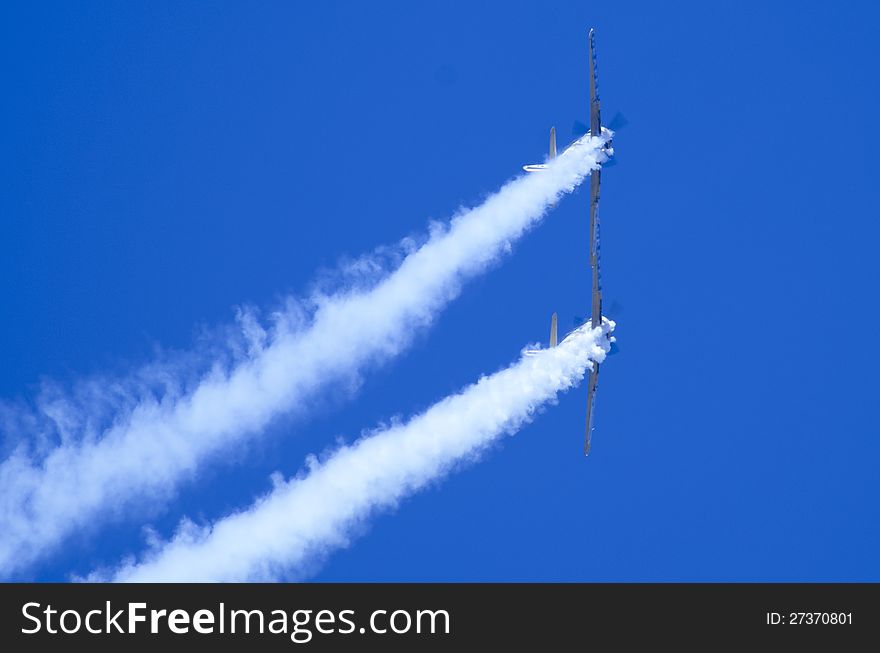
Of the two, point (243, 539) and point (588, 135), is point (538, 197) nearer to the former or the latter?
point (588, 135)

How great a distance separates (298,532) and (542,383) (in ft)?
41.8

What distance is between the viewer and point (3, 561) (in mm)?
64188

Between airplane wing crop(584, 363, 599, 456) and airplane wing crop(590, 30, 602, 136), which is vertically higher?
airplane wing crop(590, 30, 602, 136)

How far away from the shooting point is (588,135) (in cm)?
7050

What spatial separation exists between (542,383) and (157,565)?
715 inches

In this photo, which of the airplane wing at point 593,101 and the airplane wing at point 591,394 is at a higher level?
the airplane wing at point 593,101

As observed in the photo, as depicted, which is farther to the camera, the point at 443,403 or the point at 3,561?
the point at 443,403
